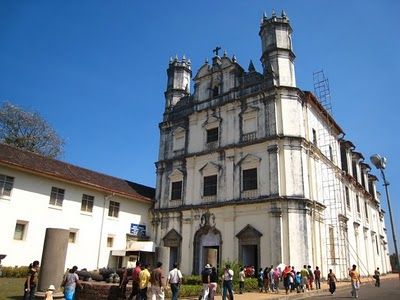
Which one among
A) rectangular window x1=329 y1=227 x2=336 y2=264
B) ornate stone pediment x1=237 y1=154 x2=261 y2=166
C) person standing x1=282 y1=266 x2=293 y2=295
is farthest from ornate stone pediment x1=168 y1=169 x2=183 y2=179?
person standing x1=282 y1=266 x2=293 y2=295

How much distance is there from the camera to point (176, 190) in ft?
95.0

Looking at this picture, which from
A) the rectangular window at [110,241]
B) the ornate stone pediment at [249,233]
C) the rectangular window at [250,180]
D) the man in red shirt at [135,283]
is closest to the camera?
the man in red shirt at [135,283]

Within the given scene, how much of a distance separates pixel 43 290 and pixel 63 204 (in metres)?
11.1

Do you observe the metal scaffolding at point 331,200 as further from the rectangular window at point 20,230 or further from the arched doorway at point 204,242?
the rectangular window at point 20,230

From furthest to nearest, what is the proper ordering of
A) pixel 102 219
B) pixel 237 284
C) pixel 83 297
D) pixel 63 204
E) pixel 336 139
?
pixel 336 139
pixel 102 219
pixel 63 204
pixel 237 284
pixel 83 297

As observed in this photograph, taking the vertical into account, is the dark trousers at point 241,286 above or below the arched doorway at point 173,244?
below

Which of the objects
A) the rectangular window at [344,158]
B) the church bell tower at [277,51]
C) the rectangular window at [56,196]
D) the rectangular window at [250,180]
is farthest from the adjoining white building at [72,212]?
the rectangular window at [344,158]

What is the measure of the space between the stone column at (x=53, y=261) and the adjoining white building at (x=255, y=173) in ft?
32.5

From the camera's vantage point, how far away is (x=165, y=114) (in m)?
32.0

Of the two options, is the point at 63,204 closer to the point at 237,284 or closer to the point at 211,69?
the point at 237,284

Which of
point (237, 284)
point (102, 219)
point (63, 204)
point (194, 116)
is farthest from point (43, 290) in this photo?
point (194, 116)

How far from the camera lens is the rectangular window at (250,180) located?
79.5ft

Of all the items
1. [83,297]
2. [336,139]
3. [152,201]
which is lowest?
[83,297]

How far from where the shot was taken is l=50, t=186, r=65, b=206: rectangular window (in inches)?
915
